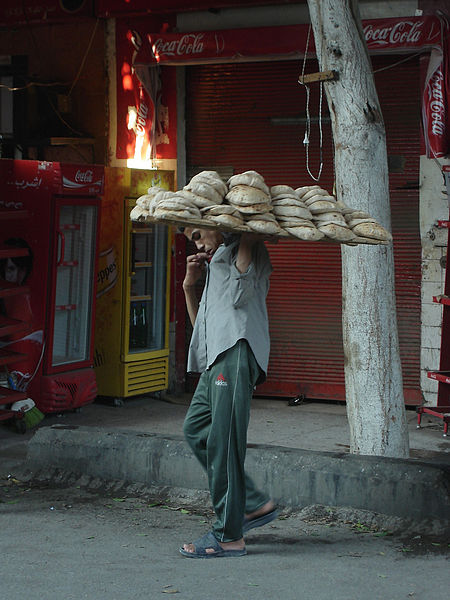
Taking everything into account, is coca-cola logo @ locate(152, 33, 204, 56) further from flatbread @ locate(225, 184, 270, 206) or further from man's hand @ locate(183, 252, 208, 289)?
flatbread @ locate(225, 184, 270, 206)

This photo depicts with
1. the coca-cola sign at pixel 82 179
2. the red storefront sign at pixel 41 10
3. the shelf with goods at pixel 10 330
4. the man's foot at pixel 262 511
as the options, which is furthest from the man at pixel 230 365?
the red storefront sign at pixel 41 10

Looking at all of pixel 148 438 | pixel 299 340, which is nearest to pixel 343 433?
pixel 299 340

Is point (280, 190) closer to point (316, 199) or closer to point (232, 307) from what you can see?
point (316, 199)

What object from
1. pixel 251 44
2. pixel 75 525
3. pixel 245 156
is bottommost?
pixel 75 525

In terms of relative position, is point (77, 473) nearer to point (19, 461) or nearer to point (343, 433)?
point (19, 461)

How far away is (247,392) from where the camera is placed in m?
4.78

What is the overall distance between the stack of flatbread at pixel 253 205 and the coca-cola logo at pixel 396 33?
3850 mm

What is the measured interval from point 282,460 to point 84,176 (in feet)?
11.6

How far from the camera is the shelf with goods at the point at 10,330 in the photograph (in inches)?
299

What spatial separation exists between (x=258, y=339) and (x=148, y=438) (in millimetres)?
1696

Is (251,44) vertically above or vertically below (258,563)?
above

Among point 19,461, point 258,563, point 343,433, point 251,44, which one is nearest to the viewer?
point 258,563

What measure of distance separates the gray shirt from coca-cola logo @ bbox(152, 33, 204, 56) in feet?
14.0

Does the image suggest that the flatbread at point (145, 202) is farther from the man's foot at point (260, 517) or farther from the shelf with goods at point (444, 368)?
the shelf with goods at point (444, 368)
